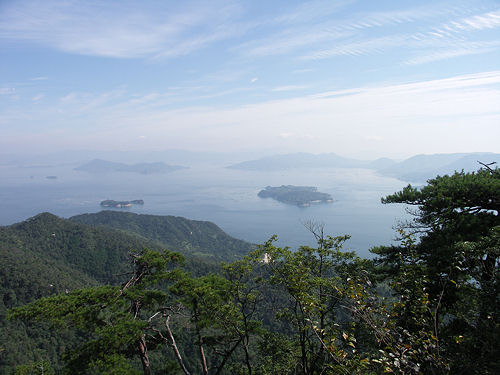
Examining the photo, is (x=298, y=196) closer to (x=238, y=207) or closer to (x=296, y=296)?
(x=238, y=207)

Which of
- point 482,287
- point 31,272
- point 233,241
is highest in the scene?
point 482,287

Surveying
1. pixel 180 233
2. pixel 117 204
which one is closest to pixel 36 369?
pixel 180 233

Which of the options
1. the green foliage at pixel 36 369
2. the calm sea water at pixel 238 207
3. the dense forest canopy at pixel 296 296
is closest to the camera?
the dense forest canopy at pixel 296 296

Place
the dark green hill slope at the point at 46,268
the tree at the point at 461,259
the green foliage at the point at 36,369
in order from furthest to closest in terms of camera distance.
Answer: the dark green hill slope at the point at 46,268 < the green foliage at the point at 36,369 < the tree at the point at 461,259

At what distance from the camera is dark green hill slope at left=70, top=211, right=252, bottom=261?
77.3 meters

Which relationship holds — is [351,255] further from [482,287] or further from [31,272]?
[31,272]

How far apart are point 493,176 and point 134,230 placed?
93746mm

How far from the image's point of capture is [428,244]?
6836 millimetres

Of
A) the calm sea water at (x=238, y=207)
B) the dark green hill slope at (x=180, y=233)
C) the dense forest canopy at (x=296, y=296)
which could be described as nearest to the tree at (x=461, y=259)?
the dense forest canopy at (x=296, y=296)

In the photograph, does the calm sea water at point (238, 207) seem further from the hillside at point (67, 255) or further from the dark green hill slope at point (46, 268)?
the dark green hill slope at point (46, 268)

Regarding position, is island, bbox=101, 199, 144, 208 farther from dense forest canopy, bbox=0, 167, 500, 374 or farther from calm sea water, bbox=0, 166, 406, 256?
dense forest canopy, bbox=0, 167, 500, 374

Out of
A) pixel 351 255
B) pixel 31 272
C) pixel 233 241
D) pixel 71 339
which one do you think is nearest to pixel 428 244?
pixel 351 255

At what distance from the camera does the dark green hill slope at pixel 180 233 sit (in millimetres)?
77312

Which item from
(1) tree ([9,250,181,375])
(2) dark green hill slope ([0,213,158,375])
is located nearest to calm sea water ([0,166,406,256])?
(2) dark green hill slope ([0,213,158,375])
